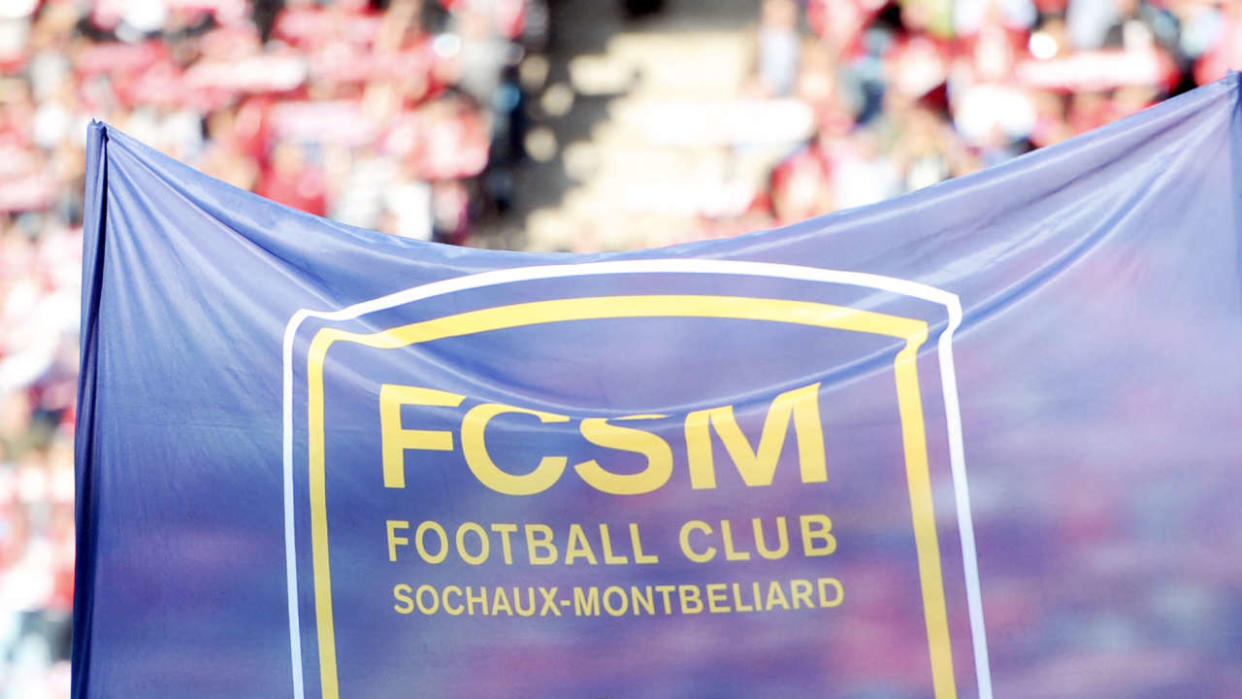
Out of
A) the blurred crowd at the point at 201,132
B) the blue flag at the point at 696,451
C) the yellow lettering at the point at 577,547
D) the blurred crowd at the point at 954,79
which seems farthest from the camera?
the blurred crowd at the point at 201,132

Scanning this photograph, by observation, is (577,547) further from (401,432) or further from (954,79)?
(954,79)

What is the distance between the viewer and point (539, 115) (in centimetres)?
523

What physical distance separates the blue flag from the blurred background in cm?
237

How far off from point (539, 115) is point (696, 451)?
3076 millimetres

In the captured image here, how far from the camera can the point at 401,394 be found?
2.46 metres

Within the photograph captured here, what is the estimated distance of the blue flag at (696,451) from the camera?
224 cm

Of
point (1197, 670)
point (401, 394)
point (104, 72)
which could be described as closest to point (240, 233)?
point (401, 394)

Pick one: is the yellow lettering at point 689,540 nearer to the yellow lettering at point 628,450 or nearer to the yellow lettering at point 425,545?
the yellow lettering at point 628,450

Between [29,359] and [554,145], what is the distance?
218 centimetres

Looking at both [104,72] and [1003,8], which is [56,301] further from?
[1003,8]

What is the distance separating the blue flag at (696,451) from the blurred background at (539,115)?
237 cm

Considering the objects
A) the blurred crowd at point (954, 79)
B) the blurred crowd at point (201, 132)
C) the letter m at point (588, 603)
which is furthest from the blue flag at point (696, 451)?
the blurred crowd at point (201, 132)

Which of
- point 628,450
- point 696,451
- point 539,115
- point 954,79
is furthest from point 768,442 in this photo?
point 539,115

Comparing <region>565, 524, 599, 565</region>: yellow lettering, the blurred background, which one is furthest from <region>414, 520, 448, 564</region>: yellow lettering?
the blurred background
